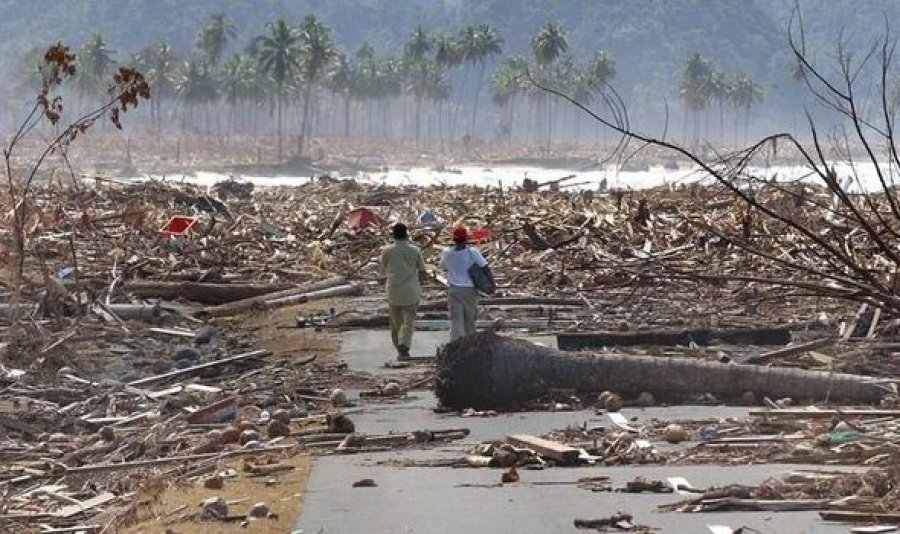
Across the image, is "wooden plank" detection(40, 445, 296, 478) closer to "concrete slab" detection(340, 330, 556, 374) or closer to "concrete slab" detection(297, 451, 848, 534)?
"concrete slab" detection(297, 451, 848, 534)

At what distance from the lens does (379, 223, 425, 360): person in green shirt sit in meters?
18.6

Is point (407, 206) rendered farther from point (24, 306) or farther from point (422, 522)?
point (422, 522)

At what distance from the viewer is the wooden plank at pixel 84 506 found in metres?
11.6

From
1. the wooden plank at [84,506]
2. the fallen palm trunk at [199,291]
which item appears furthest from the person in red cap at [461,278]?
the fallen palm trunk at [199,291]

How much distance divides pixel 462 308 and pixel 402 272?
4.15 ft

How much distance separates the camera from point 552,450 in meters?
11.9

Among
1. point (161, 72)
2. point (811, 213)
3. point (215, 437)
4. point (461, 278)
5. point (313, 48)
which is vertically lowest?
point (215, 437)

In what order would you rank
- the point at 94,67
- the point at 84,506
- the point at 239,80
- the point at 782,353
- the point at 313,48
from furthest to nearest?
the point at 239,80
the point at 94,67
the point at 313,48
the point at 782,353
the point at 84,506

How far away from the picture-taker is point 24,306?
2261 cm

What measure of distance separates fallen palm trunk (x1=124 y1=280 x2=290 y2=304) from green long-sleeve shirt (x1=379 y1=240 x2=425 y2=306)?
8423 mm

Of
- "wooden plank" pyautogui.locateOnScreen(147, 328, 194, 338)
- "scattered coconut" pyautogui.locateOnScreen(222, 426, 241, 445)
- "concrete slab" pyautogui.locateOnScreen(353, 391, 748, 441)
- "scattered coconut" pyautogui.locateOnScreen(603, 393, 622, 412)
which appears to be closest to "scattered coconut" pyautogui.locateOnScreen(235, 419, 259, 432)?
"scattered coconut" pyautogui.locateOnScreen(222, 426, 241, 445)

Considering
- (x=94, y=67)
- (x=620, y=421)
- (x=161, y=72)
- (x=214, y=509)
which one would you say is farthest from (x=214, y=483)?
(x=161, y=72)

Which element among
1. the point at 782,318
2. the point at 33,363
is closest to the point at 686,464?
the point at 33,363

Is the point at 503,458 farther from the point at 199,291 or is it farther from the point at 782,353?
the point at 199,291
